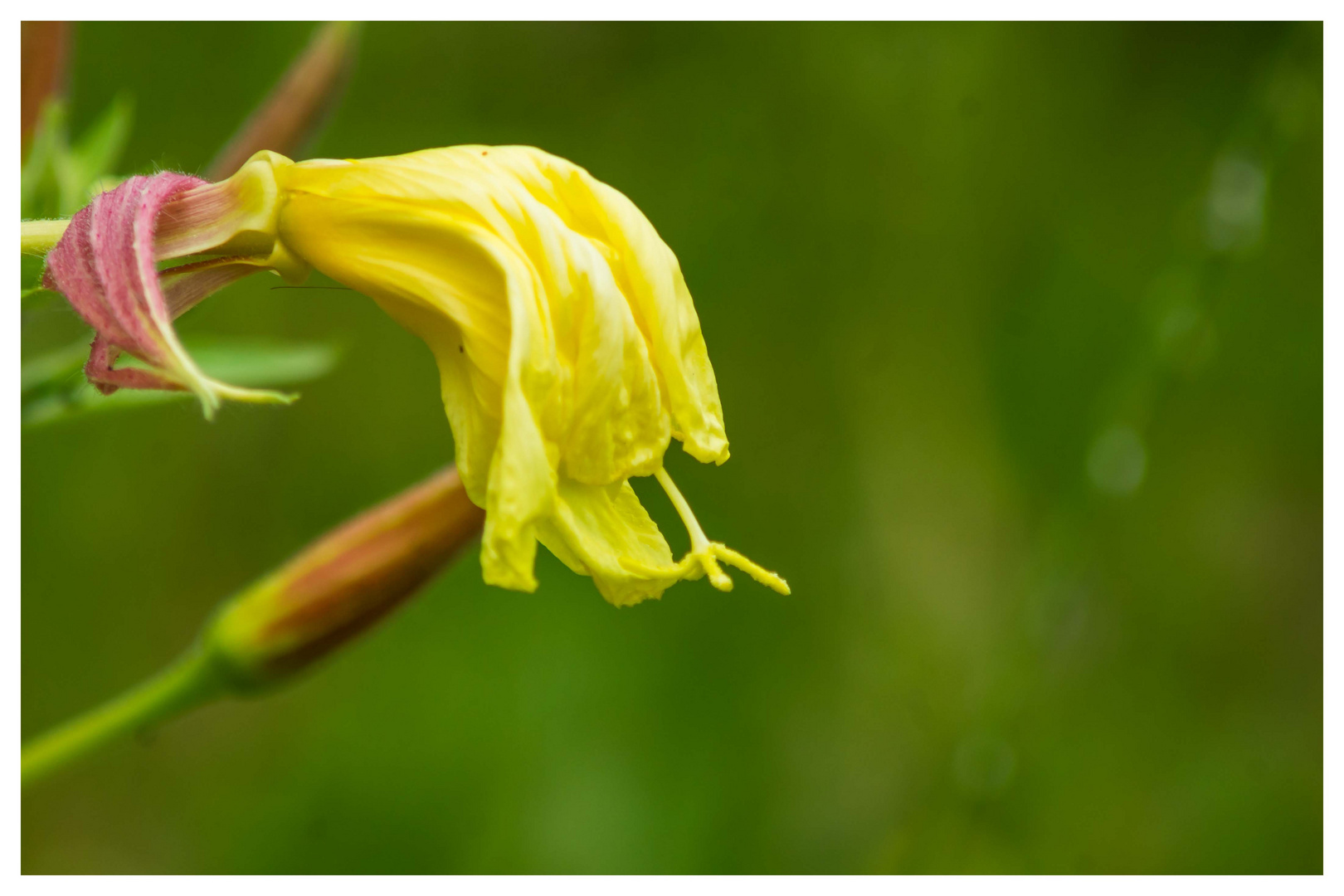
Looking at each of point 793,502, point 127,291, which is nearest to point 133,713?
point 127,291

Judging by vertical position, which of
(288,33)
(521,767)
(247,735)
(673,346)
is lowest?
(247,735)

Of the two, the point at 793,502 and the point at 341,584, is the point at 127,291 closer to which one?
the point at 341,584

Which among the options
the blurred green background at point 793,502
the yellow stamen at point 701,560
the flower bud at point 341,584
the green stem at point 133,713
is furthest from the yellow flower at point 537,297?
the blurred green background at point 793,502

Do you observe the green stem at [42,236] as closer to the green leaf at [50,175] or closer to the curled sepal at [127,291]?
the curled sepal at [127,291]

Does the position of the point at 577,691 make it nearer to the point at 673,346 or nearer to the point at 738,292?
the point at 738,292

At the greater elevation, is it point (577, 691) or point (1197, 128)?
point (1197, 128)
